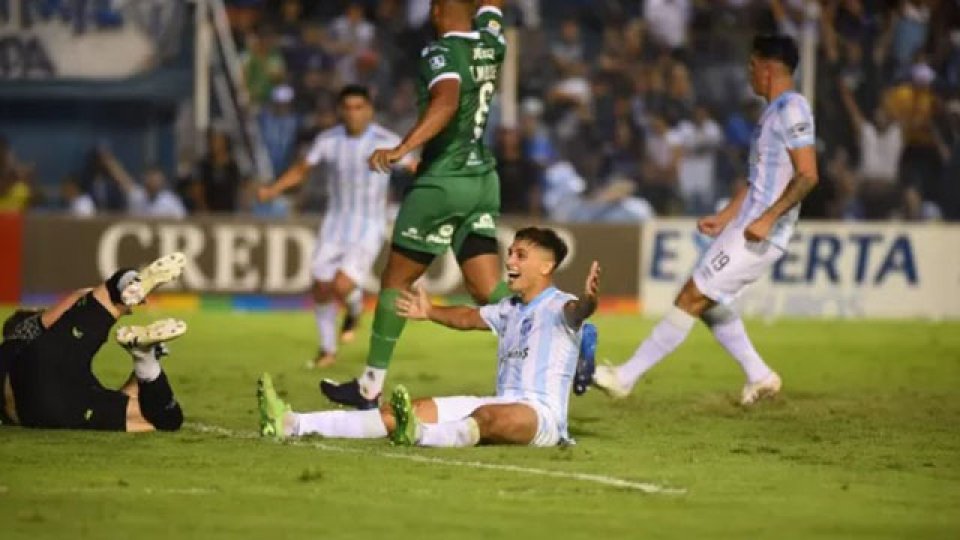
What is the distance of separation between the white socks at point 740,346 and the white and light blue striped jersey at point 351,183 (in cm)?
463

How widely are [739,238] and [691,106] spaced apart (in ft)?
40.3

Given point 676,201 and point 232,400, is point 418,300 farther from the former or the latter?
point 676,201

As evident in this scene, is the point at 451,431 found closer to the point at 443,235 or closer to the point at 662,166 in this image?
the point at 443,235

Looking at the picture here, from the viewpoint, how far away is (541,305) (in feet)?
36.8

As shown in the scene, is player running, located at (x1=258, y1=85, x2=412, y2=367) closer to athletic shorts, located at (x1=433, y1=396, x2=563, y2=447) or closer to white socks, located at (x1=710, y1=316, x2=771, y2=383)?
white socks, located at (x1=710, y1=316, x2=771, y2=383)

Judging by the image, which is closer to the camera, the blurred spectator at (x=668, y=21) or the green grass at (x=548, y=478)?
the green grass at (x=548, y=478)

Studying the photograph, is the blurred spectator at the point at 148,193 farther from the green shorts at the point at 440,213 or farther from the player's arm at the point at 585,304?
the player's arm at the point at 585,304

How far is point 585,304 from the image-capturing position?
10.8m

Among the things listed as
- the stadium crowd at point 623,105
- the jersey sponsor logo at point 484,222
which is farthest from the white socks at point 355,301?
the stadium crowd at point 623,105

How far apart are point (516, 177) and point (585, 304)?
13.9 meters

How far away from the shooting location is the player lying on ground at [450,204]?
42.5 ft

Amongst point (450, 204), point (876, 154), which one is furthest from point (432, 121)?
point (876, 154)

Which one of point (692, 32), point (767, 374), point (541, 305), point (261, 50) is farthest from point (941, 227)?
point (541, 305)

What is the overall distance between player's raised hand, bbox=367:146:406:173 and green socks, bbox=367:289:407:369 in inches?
38.1
